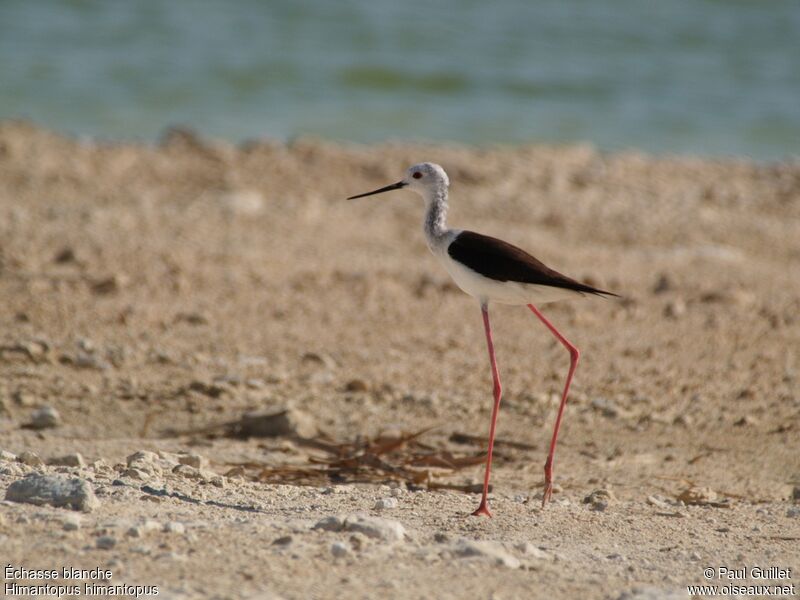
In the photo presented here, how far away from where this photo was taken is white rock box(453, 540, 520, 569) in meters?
3.67

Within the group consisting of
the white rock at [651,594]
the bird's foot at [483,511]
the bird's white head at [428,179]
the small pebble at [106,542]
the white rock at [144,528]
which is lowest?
the small pebble at [106,542]

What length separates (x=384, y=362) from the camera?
21.8 ft

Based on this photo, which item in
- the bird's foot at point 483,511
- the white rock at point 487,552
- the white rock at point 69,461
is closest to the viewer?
the white rock at point 487,552

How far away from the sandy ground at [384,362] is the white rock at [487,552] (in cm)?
Answer: 1

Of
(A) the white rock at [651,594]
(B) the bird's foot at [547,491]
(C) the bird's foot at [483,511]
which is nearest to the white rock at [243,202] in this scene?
(B) the bird's foot at [547,491]

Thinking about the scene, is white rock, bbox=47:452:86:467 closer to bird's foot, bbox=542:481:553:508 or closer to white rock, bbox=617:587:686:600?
bird's foot, bbox=542:481:553:508

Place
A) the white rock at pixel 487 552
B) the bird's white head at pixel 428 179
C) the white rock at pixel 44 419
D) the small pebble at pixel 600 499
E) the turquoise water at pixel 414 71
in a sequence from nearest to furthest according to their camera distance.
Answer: the white rock at pixel 487 552 → the small pebble at pixel 600 499 → the bird's white head at pixel 428 179 → the white rock at pixel 44 419 → the turquoise water at pixel 414 71

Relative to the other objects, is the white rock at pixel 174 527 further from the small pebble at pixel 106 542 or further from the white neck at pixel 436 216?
the white neck at pixel 436 216

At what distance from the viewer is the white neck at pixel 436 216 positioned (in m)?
5.20

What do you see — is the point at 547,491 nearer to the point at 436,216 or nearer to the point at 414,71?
the point at 436,216

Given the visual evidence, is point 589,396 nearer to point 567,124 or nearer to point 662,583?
point 662,583

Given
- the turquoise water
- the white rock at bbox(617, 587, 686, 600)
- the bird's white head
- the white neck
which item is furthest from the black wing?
the turquoise water

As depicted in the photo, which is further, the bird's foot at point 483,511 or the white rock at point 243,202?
the white rock at point 243,202

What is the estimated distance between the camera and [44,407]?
224 inches
